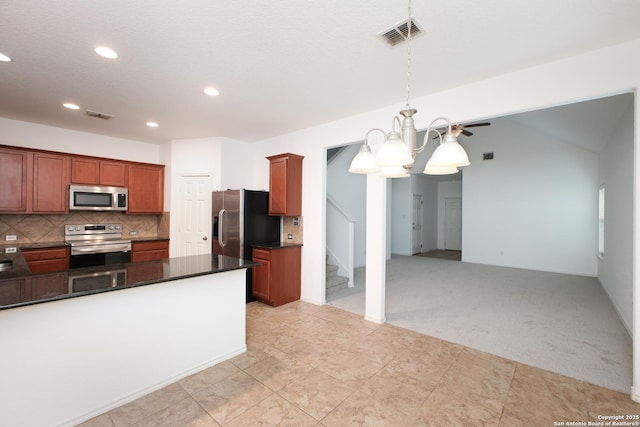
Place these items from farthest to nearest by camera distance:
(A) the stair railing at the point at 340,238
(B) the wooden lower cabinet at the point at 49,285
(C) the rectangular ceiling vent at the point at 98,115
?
(A) the stair railing at the point at 340,238 < (C) the rectangular ceiling vent at the point at 98,115 < (B) the wooden lower cabinet at the point at 49,285

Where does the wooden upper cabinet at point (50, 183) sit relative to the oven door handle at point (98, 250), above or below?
above

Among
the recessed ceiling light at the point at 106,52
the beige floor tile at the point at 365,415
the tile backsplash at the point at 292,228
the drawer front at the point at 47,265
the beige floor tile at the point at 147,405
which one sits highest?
the recessed ceiling light at the point at 106,52

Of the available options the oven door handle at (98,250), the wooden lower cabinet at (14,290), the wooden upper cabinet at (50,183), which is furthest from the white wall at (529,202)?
the wooden upper cabinet at (50,183)

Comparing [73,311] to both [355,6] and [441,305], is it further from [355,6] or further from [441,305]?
[441,305]

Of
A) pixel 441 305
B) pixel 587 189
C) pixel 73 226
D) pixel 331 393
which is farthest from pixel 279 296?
pixel 587 189

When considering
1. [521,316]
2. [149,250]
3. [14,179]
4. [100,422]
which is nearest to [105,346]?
[100,422]

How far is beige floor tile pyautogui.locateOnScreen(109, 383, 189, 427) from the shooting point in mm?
1906

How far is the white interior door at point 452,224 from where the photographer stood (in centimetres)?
1062

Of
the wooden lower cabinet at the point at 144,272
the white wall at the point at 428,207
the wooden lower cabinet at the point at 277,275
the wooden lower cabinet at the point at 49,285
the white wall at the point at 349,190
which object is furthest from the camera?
the white wall at the point at 428,207

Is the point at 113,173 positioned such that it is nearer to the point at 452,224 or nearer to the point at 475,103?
the point at 475,103

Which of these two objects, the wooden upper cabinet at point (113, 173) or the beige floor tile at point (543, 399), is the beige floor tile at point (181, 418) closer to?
the beige floor tile at point (543, 399)

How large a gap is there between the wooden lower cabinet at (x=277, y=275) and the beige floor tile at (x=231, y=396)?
1.83 m

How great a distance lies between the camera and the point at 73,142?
15.3 ft

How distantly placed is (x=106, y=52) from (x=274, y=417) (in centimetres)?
323
